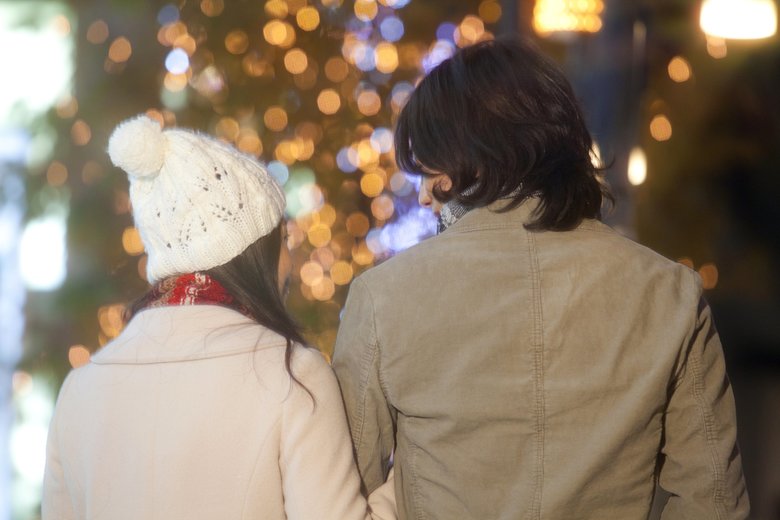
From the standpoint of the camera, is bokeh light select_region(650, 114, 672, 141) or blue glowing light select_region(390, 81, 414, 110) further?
bokeh light select_region(650, 114, 672, 141)

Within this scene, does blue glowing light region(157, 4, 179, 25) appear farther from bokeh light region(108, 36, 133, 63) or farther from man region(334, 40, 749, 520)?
man region(334, 40, 749, 520)

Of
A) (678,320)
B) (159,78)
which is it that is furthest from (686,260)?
(678,320)

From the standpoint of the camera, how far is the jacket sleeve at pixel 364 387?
1.91m

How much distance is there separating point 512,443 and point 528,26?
2.81 metres

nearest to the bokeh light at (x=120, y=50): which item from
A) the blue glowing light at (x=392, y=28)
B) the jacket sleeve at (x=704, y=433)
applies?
the blue glowing light at (x=392, y=28)

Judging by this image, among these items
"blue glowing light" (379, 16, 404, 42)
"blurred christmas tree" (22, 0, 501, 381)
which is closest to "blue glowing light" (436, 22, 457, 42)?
"blurred christmas tree" (22, 0, 501, 381)

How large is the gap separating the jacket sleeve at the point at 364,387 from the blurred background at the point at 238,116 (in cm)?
180

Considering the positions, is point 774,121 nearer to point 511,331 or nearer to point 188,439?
point 511,331

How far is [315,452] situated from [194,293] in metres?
0.38

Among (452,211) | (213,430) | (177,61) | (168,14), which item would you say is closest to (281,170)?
(177,61)

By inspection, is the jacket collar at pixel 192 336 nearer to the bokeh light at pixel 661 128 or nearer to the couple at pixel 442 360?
the couple at pixel 442 360

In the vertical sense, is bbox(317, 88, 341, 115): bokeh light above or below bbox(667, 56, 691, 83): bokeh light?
above

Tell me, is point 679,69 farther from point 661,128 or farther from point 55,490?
point 55,490

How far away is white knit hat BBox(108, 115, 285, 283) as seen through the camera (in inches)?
71.2
